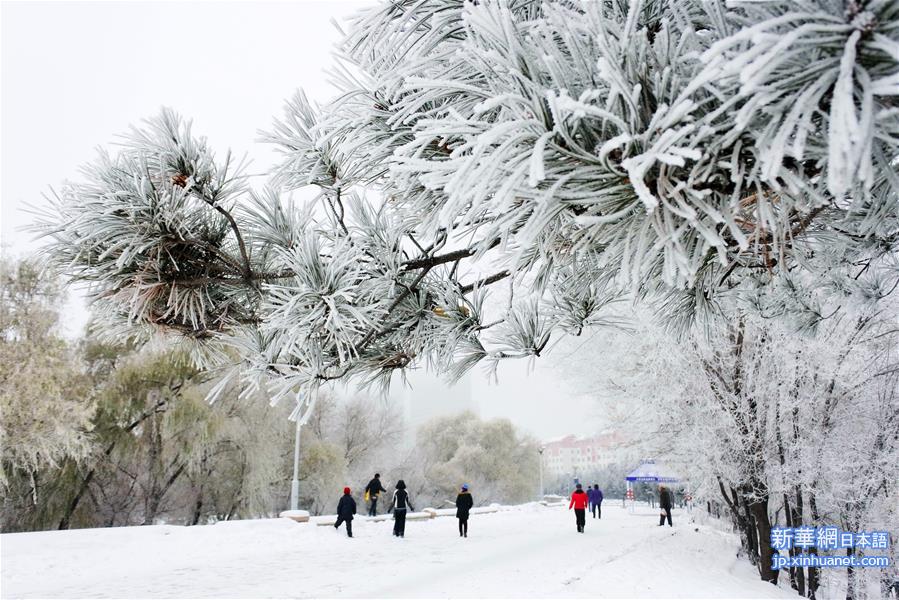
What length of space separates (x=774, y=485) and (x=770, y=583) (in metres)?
1.66

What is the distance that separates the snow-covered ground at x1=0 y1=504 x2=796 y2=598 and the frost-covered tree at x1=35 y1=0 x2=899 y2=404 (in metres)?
5.16

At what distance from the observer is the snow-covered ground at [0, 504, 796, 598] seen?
21.1 ft

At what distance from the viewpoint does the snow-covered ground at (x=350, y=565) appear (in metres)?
6.43

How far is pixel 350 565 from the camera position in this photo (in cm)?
800

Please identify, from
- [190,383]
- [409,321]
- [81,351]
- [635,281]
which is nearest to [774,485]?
[409,321]

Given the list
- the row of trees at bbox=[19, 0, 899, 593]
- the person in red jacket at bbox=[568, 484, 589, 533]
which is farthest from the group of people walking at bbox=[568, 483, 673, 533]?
the row of trees at bbox=[19, 0, 899, 593]

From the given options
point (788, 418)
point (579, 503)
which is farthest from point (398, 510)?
point (788, 418)

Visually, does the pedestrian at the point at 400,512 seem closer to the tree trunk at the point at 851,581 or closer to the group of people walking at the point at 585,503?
the group of people walking at the point at 585,503

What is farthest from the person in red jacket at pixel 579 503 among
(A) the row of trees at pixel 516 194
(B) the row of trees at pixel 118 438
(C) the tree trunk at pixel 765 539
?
(A) the row of trees at pixel 516 194

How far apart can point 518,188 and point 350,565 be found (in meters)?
8.32

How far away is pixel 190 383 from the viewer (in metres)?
15.3

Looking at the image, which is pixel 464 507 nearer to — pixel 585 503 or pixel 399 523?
pixel 399 523

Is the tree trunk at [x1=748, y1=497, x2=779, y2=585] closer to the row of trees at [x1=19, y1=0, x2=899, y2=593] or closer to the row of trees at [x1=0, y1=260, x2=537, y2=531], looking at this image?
the row of trees at [x1=19, y1=0, x2=899, y2=593]

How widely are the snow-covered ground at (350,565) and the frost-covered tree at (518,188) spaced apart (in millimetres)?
5155
